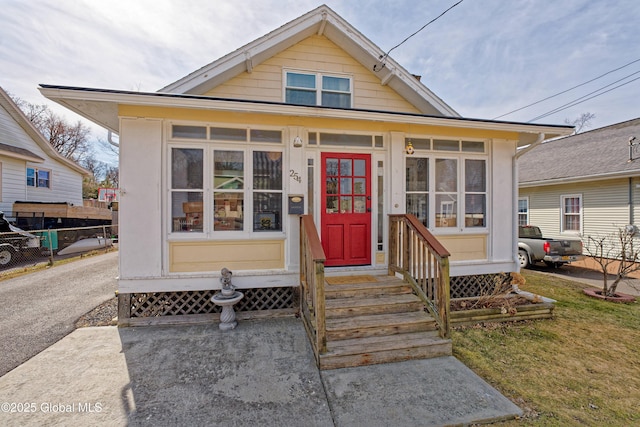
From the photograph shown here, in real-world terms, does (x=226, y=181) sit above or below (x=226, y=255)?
above

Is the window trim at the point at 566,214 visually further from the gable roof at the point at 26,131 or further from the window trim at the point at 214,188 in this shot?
the gable roof at the point at 26,131

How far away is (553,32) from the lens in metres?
7.52

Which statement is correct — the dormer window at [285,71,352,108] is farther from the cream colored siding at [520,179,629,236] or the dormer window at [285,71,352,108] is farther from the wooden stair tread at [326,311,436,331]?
the cream colored siding at [520,179,629,236]

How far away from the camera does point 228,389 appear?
9.07 ft

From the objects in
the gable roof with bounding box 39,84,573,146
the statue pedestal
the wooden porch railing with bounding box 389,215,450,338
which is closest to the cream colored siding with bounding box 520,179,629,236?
the gable roof with bounding box 39,84,573,146

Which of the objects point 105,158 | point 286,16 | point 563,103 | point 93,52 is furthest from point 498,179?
point 105,158

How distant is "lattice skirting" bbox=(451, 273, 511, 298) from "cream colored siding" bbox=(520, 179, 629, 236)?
25.2ft

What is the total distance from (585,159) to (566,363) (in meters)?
11.6

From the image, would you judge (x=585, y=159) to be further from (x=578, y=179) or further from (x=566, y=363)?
(x=566, y=363)

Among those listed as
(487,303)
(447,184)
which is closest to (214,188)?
(447,184)

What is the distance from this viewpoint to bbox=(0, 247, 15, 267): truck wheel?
804 centimetres

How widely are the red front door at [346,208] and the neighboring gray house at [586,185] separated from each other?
863cm

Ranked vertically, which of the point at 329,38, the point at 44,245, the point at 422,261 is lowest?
the point at 44,245

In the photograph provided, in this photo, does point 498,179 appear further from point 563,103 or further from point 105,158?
point 105,158
